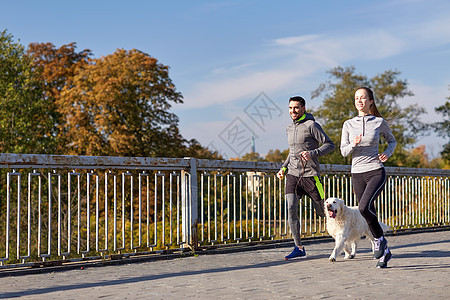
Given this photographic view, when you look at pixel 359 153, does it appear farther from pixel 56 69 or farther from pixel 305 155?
pixel 56 69

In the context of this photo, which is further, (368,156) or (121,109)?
(121,109)

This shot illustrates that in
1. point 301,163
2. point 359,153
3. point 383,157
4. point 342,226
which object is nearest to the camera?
point 383,157

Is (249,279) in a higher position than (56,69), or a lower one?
lower

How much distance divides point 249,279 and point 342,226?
194cm

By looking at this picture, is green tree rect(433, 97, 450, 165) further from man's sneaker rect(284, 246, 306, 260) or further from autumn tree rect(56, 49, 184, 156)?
man's sneaker rect(284, 246, 306, 260)

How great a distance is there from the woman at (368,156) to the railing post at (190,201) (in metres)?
2.41

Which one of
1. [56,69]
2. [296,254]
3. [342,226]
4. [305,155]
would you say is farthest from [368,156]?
[56,69]

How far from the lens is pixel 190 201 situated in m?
8.08

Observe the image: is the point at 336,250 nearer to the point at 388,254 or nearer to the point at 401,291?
the point at 388,254

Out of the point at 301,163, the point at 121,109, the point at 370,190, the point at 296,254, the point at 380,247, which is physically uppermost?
the point at 121,109

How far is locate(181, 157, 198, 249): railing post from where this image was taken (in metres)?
8.08

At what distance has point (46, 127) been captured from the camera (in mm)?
35875

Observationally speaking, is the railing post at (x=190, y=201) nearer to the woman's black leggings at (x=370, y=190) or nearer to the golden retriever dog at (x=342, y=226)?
the golden retriever dog at (x=342, y=226)

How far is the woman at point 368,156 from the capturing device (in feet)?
20.7
